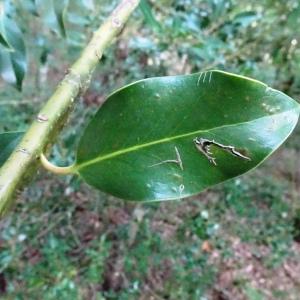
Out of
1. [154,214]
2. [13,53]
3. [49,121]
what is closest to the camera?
[49,121]

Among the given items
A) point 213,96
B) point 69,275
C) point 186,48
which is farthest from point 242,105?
point 69,275

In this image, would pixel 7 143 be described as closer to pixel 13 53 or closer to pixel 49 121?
pixel 49 121

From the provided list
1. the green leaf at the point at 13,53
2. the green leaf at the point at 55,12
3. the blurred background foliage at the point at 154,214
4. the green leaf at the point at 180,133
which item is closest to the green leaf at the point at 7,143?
the green leaf at the point at 180,133

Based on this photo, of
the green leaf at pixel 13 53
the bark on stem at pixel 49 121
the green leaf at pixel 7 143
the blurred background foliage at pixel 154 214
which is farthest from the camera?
the blurred background foliage at pixel 154 214

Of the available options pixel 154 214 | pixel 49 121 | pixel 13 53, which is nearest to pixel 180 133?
pixel 49 121

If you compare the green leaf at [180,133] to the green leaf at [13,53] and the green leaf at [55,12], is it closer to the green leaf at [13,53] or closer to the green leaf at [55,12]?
the green leaf at [13,53]

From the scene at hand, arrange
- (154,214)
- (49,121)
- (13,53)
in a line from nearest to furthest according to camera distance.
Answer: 1. (49,121)
2. (13,53)
3. (154,214)
